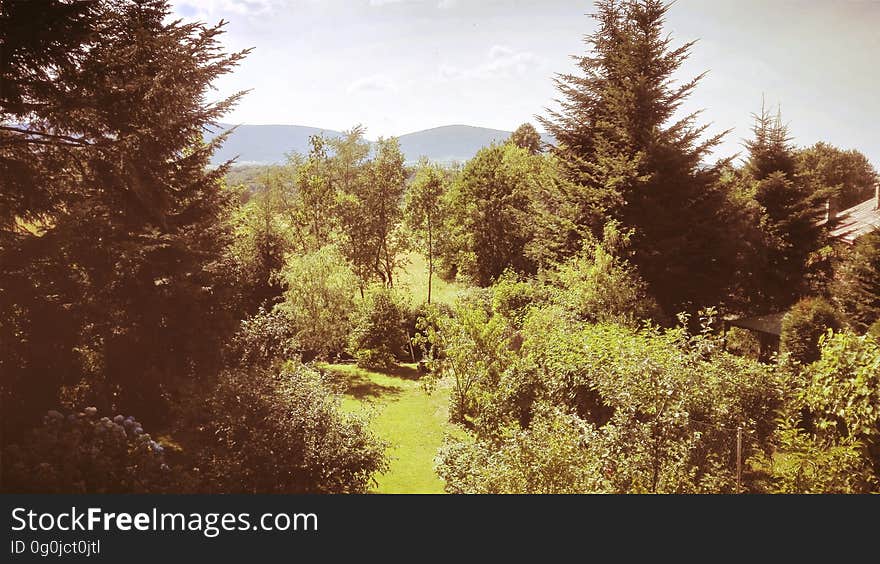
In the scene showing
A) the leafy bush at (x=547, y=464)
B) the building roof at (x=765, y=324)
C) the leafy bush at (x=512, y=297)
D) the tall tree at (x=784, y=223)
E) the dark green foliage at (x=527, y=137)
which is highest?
the dark green foliage at (x=527, y=137)

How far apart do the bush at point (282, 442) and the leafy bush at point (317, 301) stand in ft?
41.7

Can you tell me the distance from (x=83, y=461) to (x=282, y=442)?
117 inches

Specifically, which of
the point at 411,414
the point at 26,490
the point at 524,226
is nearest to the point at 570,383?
the point at 411,414

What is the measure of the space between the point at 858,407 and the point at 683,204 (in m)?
14.7

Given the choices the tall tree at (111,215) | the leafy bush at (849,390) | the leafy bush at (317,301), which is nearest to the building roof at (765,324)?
the leafy bush at (849,390)

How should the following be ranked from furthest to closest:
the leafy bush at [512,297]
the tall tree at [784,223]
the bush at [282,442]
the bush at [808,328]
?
the tall tree at [784,223]
the leafy bush at [512,297]
the bush at [808,328]
the bush at [282,442]

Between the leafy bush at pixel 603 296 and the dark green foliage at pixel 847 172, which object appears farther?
the dark green foliage at pixel 847 172

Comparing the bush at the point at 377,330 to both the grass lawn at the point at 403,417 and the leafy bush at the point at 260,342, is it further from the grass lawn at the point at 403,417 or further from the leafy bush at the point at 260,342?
the leafy bush at the point at 260,342

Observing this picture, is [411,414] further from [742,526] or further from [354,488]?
[742,526]

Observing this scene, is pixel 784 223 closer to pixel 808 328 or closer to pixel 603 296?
pixel 808 328

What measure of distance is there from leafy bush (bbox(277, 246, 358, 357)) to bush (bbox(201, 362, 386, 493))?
41.7ft

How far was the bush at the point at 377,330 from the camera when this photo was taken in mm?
25719

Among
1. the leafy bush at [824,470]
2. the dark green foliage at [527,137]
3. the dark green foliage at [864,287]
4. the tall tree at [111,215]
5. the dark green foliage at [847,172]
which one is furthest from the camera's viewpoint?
the dark green foliage at [527,137]

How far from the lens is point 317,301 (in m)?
22.9
